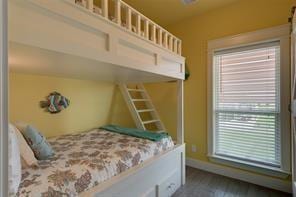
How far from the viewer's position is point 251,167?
2457 millimetres

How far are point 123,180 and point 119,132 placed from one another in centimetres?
102

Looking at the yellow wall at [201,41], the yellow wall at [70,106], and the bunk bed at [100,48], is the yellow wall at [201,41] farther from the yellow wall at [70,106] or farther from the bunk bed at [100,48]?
the yellow wall at [70,106]

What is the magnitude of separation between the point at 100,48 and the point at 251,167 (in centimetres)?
256

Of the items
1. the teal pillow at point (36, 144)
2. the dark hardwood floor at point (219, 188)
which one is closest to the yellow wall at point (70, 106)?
the teal pillow at point (36, 144)

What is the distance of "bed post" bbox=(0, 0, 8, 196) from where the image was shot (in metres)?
0.46

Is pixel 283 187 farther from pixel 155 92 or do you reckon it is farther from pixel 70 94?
pixel 70 94

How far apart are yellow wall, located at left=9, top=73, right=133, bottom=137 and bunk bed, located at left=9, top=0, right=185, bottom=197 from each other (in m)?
0.54

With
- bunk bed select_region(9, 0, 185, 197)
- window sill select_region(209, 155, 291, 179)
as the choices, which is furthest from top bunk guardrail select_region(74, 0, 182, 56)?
window sill select_region(209, 155, 291, 179)

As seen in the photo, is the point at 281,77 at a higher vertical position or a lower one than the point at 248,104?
higher

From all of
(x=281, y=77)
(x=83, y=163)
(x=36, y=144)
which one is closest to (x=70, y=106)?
(x=36, y=144)

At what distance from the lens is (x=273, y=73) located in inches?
91.1

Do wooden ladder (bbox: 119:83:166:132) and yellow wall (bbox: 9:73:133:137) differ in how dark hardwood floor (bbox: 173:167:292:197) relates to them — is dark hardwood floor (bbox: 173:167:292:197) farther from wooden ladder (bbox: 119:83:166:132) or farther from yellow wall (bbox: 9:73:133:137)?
yellow wall (bbox: 9:73:133:137)

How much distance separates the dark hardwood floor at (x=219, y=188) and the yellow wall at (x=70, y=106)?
162 cm

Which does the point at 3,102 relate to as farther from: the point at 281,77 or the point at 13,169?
the point at 281,77
